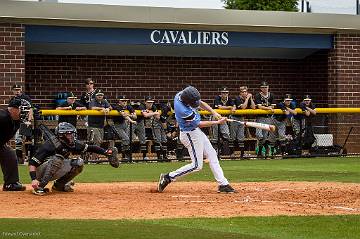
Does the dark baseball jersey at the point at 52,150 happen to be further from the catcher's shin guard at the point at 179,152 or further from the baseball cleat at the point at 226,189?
the catcher's shin guard at the point at 179,152

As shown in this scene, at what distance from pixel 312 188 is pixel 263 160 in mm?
8899

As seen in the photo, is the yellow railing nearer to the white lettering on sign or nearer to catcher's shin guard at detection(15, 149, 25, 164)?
catcher's shin guard at detection(15, 149, 25, 164)

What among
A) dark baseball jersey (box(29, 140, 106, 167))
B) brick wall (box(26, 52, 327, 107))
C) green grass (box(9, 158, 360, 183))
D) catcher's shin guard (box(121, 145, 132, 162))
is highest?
brick wall (box(26, 52, 327, 107))

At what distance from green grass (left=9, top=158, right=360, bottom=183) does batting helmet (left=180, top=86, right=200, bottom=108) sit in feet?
11.0

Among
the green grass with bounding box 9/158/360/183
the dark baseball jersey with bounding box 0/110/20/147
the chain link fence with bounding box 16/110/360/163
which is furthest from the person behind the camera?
the chain link fence with bounding box 16/110/360/163

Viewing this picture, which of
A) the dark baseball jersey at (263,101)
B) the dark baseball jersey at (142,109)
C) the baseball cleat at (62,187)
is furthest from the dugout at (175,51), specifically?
the baseball cleat at (62,187)

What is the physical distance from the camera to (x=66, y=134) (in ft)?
42.8

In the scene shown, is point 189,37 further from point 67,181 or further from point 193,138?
point 67,181

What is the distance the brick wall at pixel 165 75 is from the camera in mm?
25828

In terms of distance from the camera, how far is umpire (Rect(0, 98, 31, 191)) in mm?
13219

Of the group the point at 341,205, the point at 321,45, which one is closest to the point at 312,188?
the point at 341,205

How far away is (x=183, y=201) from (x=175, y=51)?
15.1 meters

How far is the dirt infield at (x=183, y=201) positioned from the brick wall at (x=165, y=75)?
1108 cm

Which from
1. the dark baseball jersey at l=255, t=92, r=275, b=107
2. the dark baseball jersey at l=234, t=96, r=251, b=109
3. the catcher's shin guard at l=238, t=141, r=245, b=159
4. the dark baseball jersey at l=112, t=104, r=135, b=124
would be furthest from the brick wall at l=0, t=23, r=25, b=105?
the dark baseball jersey at l=255, t=92, r=275, b=107
